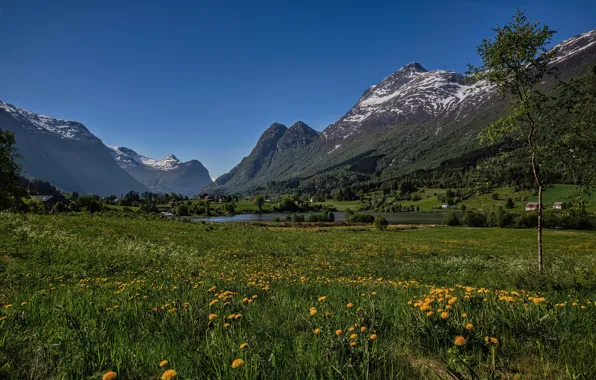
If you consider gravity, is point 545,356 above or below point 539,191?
below

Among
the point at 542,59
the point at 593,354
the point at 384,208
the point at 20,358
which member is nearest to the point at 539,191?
the point at 542,59

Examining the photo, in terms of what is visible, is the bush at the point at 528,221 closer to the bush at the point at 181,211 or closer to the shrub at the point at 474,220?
the shrub at the point at 474,220

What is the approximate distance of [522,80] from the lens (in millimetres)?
12312

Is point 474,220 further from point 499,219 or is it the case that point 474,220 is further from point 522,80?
point 522,80

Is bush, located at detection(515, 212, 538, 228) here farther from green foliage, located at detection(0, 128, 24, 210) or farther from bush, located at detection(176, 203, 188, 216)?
bush, located at detection(176, 203, 188, 216)

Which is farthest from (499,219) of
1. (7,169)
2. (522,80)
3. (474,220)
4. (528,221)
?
(7,169)

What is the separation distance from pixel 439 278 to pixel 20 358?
16812 mm

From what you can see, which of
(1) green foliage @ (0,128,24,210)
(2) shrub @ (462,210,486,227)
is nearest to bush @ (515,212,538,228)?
(2) shrub @ (462,210,486,227)

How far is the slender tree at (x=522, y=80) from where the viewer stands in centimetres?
1159

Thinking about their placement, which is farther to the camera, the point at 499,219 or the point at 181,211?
the point at 181,211

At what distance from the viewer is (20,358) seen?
9.15 ft

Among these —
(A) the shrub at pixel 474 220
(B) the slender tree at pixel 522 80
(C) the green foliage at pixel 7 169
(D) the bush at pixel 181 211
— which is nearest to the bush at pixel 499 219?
(A) the shrub at pixel 474 220

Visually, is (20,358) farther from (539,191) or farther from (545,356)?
(539,191)

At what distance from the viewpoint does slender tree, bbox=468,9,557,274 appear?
11.6 meters
